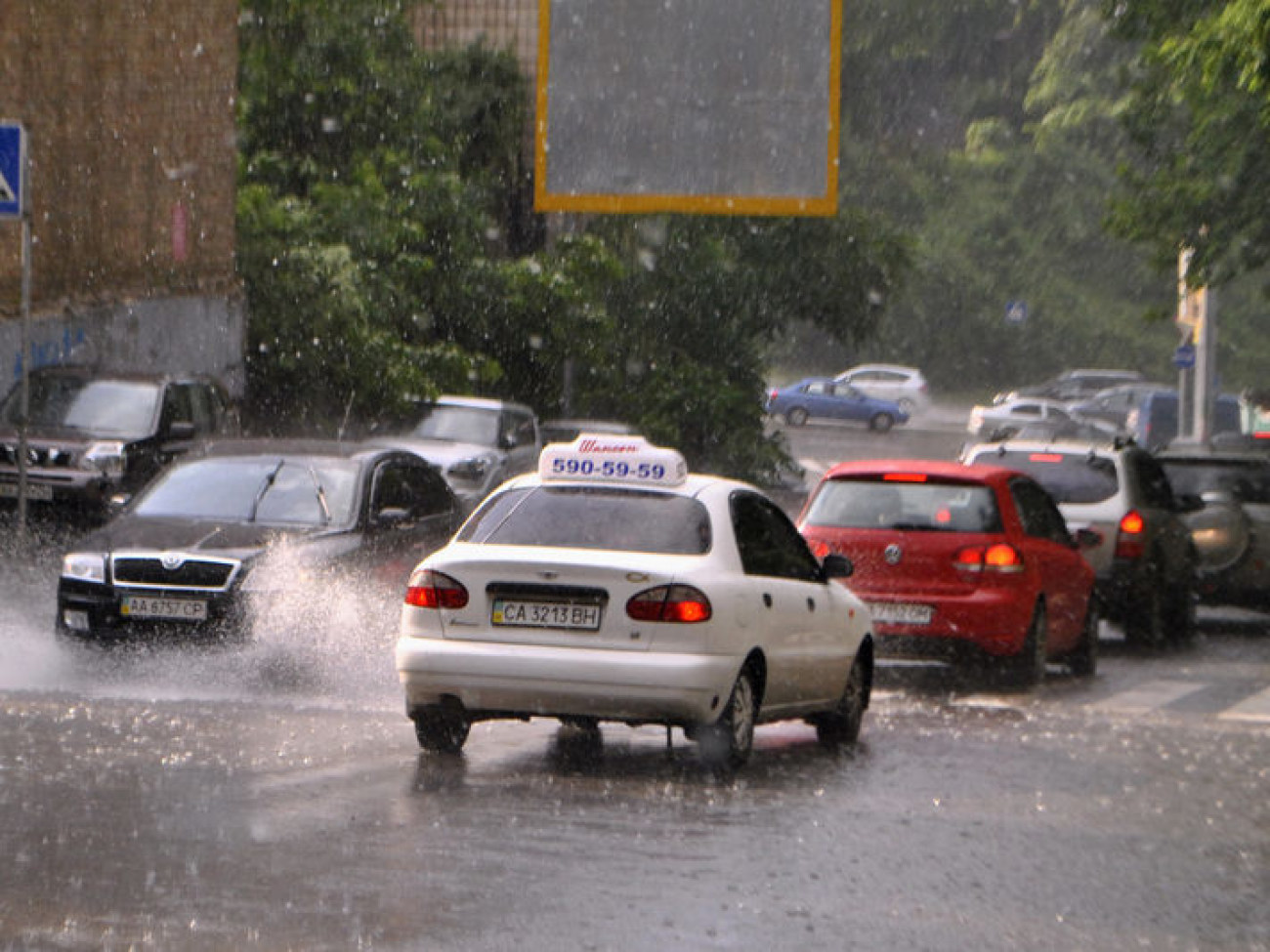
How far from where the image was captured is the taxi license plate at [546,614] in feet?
35.0

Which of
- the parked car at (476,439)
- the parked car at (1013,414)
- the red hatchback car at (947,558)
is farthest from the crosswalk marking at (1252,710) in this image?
the parked car at (1013,414)

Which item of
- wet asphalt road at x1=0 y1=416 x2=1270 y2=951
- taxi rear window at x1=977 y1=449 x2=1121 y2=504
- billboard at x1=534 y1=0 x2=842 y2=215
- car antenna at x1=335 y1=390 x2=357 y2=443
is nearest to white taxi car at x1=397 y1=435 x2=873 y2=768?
wet asphalt road at x1=0 y1=416 x2=1270 y2=951

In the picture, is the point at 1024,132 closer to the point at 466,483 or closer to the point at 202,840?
the point at 466,483

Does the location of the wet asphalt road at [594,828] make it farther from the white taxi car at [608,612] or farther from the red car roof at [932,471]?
the red car roof at [932,471]

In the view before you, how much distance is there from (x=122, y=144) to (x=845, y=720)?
67.3 ft

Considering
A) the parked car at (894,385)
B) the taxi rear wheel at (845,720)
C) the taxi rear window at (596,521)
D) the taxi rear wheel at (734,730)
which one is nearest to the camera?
the taxi rear wheel at (734,730)

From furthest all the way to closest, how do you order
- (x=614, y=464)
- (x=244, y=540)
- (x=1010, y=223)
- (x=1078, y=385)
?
(x=1010, y=223) < (x=1078, y=385) < (x=244, y=540) < (x=614, y=464)

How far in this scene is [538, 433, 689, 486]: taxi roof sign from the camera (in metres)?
11.4

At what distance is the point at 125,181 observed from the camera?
30859 mm

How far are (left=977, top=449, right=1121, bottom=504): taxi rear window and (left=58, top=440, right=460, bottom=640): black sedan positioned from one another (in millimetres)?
4798

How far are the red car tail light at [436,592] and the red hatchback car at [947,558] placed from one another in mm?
4846

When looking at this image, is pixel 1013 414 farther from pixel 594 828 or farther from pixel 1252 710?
pixel 594 828

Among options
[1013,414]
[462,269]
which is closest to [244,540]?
[462,269]

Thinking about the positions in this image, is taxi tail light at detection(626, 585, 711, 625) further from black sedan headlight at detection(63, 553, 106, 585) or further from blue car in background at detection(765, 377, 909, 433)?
blue car in background at detection(765, 377, 909, 433)
